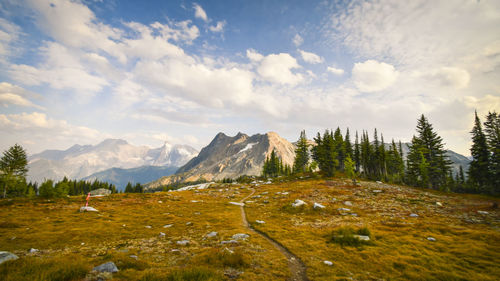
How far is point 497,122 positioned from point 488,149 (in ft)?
24.5

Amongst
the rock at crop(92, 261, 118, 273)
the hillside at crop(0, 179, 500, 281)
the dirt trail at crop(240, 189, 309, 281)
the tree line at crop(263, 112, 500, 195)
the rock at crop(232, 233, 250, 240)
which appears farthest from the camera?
the tree line at crop(263, 112, 500, 195)

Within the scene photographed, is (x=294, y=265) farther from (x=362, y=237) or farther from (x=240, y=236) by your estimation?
(x=362, y=237)

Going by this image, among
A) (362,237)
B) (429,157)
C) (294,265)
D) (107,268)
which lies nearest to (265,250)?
(294,265)

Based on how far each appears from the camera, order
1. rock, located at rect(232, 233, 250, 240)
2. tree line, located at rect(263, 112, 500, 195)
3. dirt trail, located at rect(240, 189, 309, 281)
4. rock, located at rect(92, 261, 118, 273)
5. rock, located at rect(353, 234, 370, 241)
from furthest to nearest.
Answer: tree line, located at rect(263, 112, 500, 195), rock, located at rect(232, 233, 250, 240), rock, located at rect(353, 234, 370, 241), dirt trail, located at rect(240, 189, 309, 281), rock, located at rect(92, 261, 118, 273)

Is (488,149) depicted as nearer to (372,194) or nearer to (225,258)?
(372,194)

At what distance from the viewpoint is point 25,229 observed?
20.5 m

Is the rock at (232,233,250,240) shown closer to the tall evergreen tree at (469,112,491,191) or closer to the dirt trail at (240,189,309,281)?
the dirt trail at (240,189,309,281)

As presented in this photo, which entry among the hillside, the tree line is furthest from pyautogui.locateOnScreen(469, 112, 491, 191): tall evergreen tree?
the hillside

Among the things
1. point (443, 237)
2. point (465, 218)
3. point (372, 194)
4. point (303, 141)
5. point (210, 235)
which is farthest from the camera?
point (303, 141)

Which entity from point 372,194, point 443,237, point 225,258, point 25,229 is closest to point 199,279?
point 225,258

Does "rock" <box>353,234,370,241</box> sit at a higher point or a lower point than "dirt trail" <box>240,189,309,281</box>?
higher

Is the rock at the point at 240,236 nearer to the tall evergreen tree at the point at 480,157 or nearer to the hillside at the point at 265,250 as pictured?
the hillside at the point at 265,250

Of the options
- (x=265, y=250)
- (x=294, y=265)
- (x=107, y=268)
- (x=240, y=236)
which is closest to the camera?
(x=107, y=268)

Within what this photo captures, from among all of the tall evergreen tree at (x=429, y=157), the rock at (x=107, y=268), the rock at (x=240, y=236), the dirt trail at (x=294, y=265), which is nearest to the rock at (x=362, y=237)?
the dirt trail at (x=294, y=265)
